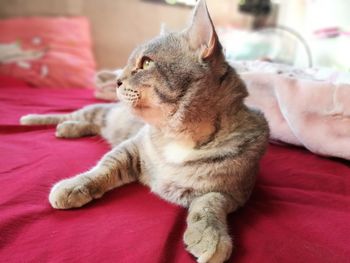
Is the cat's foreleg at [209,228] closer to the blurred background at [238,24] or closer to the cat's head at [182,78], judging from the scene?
the cat's head at [182,78]

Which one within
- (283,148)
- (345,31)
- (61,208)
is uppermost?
(345,31)

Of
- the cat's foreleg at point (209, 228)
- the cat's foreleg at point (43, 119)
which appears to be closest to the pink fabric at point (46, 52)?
the cat's foreleg at point (43, 119)

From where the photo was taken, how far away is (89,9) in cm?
253

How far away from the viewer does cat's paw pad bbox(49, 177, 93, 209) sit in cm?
72

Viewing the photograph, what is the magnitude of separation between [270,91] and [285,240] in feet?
2.37

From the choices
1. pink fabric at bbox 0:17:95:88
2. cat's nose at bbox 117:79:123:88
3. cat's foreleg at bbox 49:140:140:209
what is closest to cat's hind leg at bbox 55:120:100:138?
cat's foreleg at bbox 49:140:140:209

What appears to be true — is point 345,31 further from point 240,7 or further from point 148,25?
point 148,25

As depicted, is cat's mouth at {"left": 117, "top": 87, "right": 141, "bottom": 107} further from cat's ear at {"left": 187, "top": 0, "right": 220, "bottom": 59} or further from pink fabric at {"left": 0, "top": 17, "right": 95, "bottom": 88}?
pink fabric at {"left": 0, "top": 17, "right": 95, "bottom": 88}

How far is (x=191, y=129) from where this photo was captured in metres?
0.80

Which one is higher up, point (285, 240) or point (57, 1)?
point (57, 1)

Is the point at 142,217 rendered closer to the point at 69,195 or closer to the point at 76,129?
the point at 69,195

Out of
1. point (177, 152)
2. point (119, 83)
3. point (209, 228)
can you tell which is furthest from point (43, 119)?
point (209, 228)

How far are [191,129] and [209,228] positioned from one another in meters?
0.25

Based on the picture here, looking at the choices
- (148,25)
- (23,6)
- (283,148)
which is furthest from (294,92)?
(23,6)
